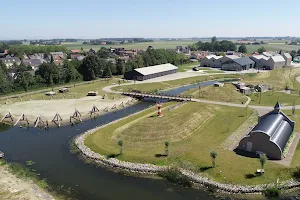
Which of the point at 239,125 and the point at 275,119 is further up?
the point at 275,119

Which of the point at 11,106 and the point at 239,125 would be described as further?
the point at 11,106

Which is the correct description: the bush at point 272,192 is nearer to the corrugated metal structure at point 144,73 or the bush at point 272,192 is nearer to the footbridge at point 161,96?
the footbridge at point 161,96

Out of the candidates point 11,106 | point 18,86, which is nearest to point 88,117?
point 11,106

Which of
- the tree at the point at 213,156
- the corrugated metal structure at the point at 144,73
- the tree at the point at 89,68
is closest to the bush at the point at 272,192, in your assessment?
the tree at the point at 213,156

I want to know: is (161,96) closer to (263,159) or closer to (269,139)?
(269,139)

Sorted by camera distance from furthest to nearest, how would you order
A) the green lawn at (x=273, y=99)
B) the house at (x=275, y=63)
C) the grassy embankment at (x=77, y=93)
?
the house at (x=275, y=63) < the grassy embankment at (x=77, y=93) < the green lawn at (x=273, y=99)

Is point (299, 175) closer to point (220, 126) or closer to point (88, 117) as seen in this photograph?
point (220, 126)
